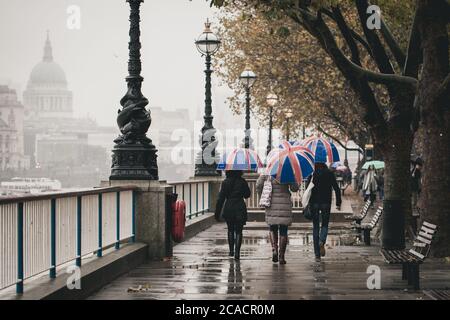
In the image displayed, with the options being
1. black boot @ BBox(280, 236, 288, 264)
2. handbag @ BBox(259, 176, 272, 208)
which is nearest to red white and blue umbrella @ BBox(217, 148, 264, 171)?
handbag @ BBox(259, 176, 272, 208)

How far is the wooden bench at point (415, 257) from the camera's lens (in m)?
12.0

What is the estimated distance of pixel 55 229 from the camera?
1054 cm

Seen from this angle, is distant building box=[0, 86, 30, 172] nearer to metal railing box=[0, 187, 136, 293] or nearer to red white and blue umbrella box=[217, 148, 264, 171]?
red white and blue umbrella box=[217, 148, 264, 171]

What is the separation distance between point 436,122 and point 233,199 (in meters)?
3.83

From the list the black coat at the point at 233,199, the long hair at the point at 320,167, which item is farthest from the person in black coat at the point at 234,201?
the long hair at the point at 320,167

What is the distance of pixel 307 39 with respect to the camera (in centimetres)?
4156

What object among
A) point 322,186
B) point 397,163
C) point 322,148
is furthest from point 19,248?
point 397,163

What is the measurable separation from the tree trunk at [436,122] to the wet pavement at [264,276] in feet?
3.00

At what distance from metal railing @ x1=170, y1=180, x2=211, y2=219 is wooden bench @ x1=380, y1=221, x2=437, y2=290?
836 cm

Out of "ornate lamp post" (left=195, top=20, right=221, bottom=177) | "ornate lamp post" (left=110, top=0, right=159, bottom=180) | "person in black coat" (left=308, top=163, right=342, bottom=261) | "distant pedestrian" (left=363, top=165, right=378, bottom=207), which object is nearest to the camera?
"ornate lamp post" (left=110, top=0, right=159, bottom=180)

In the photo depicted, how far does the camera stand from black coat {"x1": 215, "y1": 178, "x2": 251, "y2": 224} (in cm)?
1606

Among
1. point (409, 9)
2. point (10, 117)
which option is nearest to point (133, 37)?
point (409, 9)

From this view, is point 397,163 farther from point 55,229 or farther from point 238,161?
point 55,229

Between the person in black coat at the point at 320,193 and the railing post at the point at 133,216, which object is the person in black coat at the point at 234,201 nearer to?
the person in black coat at the point at 320,193
